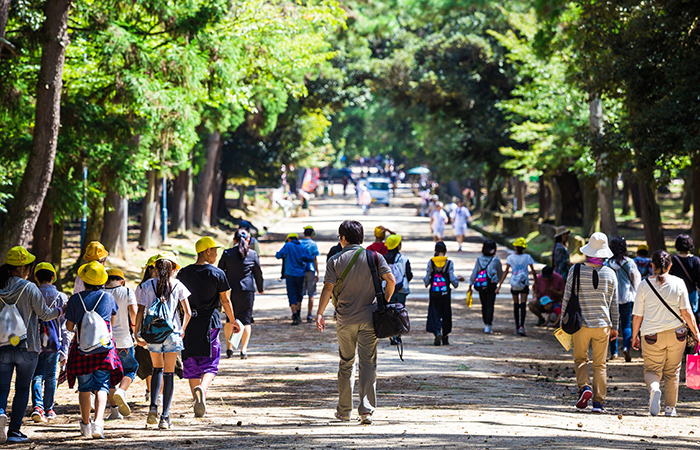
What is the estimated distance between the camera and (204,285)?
346 inches

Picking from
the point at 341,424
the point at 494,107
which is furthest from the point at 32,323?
the point at 494,107

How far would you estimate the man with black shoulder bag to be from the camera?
8.32m

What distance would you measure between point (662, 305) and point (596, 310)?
2.10 feet

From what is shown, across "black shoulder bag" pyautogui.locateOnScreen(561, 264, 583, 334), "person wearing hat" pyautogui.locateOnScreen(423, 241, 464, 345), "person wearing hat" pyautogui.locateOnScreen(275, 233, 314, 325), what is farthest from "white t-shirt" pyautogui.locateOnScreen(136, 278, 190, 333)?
"person wearing hat" pyautogui.locateOnScreen(275, 233, 314, 325)

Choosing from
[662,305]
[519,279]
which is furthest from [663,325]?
[519,279]

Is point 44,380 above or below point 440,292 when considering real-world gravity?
below

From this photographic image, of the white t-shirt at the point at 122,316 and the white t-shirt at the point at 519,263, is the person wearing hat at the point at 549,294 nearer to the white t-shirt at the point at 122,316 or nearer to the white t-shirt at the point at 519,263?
the white t-shirt at the point at 519,263

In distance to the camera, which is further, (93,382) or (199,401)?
(199,401)

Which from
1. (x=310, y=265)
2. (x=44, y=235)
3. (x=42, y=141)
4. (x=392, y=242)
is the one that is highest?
(x=42, y=141)

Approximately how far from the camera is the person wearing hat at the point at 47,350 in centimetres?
Result: 867

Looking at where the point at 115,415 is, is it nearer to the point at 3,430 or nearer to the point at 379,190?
the point at 3,430

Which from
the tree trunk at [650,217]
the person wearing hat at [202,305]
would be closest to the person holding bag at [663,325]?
the person wearing hat at [202,305]

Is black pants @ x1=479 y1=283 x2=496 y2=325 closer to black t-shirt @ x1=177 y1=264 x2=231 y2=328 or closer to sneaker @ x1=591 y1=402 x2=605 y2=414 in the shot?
sneaker @ x1=591 y1=402 x2=605 y2=414

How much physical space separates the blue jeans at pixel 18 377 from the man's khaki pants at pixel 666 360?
596 centimetres
